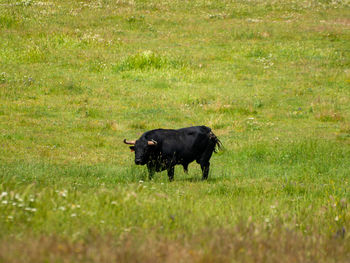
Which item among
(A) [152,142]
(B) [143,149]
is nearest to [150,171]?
(B) [143,149]

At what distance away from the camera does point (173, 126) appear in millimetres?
19688

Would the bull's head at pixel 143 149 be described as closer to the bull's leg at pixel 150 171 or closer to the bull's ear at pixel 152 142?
the bull's ear at pixel 152 142

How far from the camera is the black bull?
1193 centimetres

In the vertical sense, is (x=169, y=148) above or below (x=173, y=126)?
above

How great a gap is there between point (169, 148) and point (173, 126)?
24.6ft

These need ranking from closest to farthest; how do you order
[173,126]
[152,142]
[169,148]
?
1. [152,142]
2. [169,148]
3. [173,126]

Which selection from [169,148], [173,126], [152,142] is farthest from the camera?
[173,126]

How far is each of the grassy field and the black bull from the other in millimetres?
372

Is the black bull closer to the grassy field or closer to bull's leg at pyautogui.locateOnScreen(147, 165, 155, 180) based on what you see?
bull's leg at pyautogui.locateOnScreen(147, 165, 155, 180)

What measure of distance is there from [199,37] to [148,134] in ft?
87.6

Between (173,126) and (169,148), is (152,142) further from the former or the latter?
(173,126)

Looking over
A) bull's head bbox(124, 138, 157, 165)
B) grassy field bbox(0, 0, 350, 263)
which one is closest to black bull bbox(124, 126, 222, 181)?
bull's head bbox(124, 138, 157, 165)

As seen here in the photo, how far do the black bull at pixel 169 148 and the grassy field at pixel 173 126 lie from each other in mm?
372

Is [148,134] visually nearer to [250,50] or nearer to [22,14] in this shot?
[250,50]
